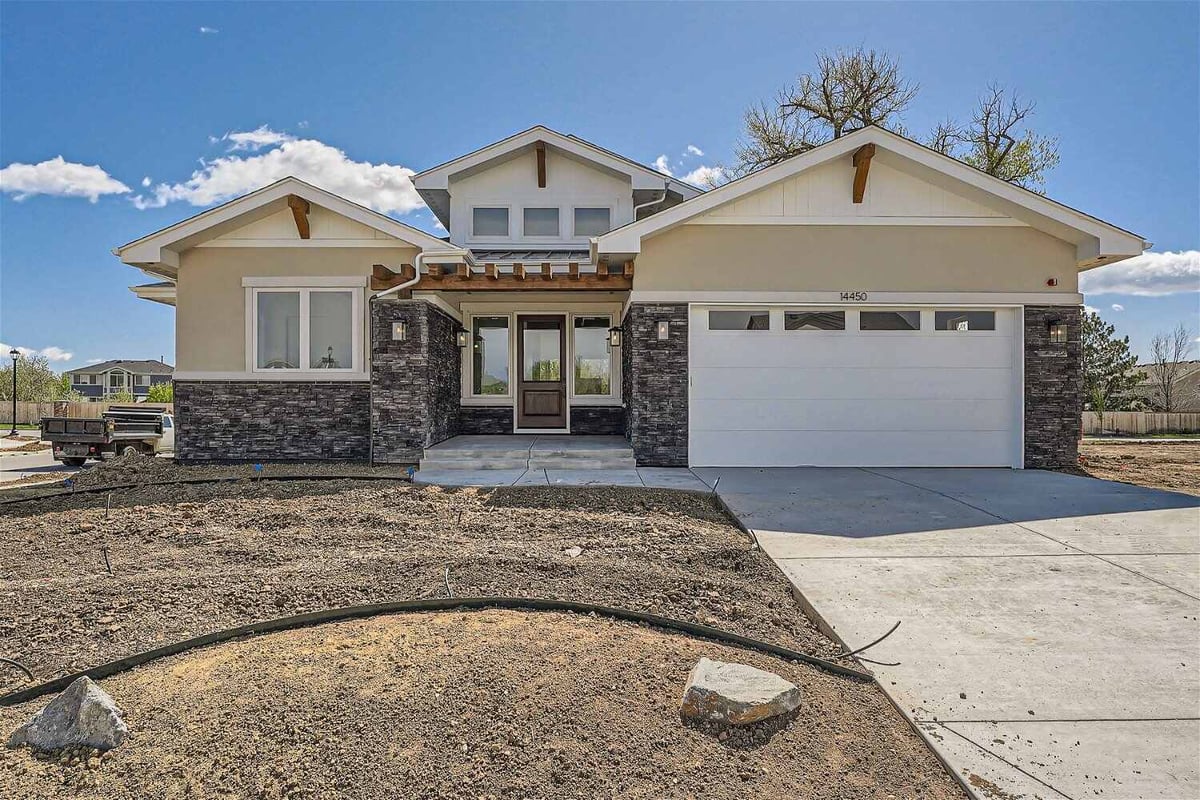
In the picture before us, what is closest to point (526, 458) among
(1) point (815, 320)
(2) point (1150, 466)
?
(1) point (815, 320)

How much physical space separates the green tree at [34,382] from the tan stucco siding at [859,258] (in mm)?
42777

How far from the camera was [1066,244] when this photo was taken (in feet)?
29.7

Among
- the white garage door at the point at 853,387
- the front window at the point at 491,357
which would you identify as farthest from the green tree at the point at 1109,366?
the front window at the point at 491,357

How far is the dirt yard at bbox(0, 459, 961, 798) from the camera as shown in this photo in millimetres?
2123

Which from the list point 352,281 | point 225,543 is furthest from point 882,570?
point 352,281

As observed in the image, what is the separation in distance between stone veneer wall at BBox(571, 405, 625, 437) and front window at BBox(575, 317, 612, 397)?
29 cm

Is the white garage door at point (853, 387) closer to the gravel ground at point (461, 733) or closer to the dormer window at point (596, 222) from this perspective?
the dormer window at point (596, 222)

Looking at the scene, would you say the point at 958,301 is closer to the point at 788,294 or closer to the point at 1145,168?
the point at 788,294

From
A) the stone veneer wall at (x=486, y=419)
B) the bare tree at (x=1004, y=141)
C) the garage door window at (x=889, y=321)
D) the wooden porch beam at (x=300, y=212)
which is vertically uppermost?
the bare tree at (x=1004, y=141)

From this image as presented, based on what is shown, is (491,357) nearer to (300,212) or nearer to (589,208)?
(589,208)

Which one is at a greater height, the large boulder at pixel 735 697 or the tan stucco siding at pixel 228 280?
the tan stucco siding at pixel 228 280

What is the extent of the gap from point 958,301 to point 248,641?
9624 millimetres

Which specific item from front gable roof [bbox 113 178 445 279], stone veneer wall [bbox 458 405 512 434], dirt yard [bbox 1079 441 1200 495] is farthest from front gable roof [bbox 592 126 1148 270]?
stone veneer wall [bbox 458 405 512 434]

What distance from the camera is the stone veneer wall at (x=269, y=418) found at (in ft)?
A: 30.8
